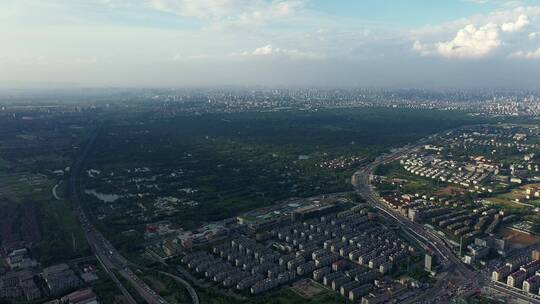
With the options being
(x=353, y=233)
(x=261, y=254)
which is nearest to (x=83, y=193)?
(x=261, y=254)

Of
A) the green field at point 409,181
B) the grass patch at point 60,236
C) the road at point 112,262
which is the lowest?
the road at point 112,262

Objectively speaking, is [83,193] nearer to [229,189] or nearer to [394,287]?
[229,189]

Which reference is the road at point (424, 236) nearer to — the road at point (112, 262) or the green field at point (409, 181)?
the green field at point (409, 181)

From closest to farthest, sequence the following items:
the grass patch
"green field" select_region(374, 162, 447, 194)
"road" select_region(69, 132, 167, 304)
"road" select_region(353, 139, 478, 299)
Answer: "road" select_region(69, 132, 167, 304), "road" select_region(353, 139, 478, 299), the grass patch, "green field" select_region(374, 162, 447, 194)

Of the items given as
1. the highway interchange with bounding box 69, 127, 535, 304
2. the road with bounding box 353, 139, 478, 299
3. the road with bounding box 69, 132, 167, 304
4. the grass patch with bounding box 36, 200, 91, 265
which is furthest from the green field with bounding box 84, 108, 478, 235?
the highway interchange with bounding box 69, 127, 535, 304

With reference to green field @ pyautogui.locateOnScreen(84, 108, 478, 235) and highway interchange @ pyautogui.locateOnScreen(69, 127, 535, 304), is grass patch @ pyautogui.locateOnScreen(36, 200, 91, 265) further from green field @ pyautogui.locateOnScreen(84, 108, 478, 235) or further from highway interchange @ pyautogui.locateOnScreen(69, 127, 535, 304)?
green field @ pyautogui.locateOnScreen(84, 108, 478, 235)

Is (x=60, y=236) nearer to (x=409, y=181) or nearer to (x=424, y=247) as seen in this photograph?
(x=424, y=247)

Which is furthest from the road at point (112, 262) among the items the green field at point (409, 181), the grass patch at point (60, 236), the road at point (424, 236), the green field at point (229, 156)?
the green field at point (409, 181)

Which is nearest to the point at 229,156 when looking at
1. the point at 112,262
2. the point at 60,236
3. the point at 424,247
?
the point at 60,236
